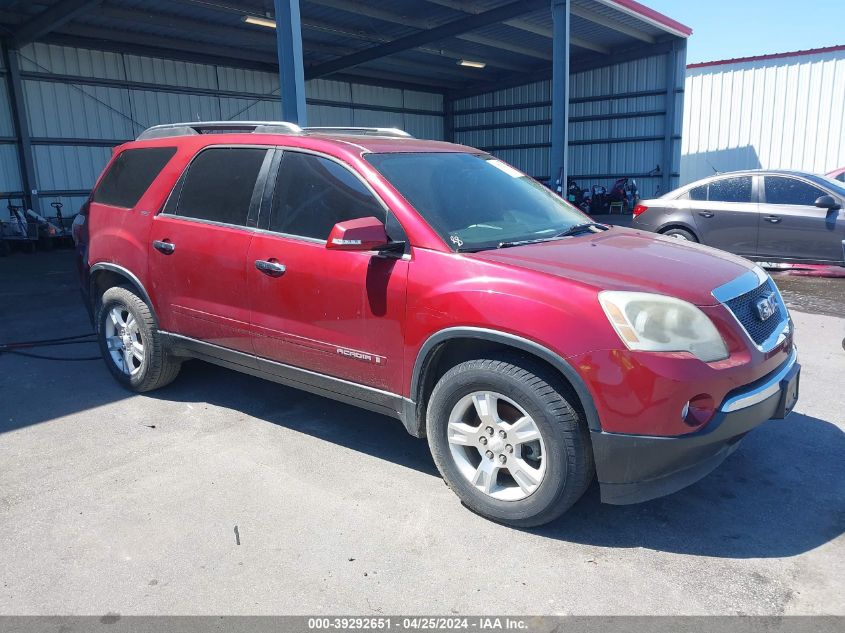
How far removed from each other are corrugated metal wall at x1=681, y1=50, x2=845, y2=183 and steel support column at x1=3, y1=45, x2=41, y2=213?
18.9 m

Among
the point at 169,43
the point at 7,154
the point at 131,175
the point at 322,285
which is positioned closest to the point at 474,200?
the point at 322,285

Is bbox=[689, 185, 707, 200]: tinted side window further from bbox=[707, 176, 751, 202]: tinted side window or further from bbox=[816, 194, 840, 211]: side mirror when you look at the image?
bbox=[816, 194, 840, 211]: side mirror

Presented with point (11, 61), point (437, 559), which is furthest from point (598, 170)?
point (437, 559)

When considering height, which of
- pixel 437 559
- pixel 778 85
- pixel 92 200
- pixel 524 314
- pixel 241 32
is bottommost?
pixel 437 559

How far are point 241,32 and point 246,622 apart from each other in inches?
700

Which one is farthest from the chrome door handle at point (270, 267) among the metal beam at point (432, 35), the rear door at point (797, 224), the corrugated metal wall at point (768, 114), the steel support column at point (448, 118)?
the steel support column at point (448, 118)

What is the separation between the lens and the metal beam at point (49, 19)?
532 inches

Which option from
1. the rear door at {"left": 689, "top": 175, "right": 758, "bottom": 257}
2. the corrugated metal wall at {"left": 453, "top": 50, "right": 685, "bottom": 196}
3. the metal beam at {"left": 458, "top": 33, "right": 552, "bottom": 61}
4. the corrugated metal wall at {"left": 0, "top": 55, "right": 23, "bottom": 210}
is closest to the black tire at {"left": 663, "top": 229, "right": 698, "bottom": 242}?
the rear door at {"left": 689, "top": 175, "right": 758, "bottom": 257}

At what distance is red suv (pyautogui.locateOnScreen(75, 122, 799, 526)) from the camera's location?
2811mm

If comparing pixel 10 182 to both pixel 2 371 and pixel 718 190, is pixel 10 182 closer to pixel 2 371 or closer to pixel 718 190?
pixel 2 371

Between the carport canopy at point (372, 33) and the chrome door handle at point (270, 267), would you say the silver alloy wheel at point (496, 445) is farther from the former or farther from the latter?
the carport canopy at point (372, 33)

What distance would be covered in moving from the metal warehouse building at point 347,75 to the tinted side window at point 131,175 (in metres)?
5.08

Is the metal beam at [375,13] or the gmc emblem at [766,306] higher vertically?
the metal beam at [375,13]

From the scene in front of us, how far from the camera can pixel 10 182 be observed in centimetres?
1593
